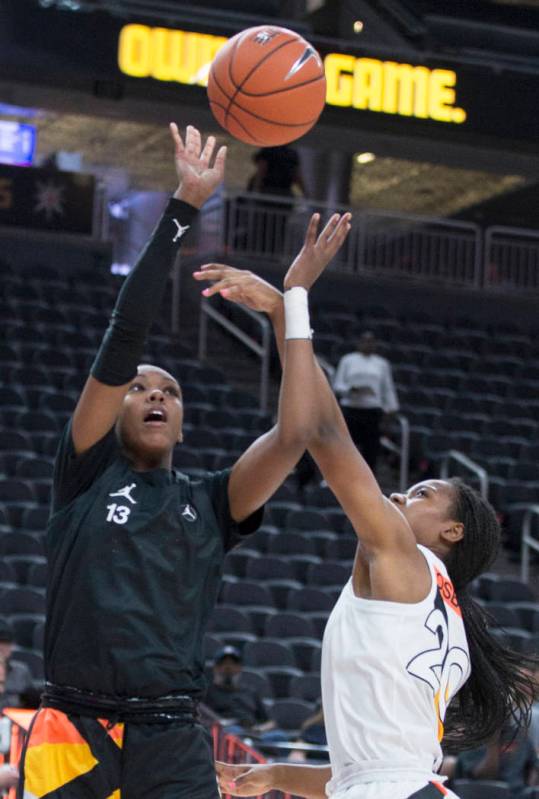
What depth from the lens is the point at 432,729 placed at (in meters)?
3.44

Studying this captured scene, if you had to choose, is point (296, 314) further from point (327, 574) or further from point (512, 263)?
point (512, 263)

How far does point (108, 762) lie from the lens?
3.38 metres

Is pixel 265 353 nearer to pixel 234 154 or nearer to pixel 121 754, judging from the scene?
pixel 234 154

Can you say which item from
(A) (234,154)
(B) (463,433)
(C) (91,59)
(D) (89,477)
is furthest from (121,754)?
(A) (234,154)

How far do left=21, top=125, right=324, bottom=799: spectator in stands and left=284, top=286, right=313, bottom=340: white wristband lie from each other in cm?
3

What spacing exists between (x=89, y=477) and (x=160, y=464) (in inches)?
7.6

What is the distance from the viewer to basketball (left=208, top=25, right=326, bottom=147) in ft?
15.5

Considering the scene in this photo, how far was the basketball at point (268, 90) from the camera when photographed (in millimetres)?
4715

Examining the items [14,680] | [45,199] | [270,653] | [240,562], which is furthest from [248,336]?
[14,680]

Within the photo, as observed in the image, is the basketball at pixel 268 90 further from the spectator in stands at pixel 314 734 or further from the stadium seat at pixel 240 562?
the stadium seat at pixel 240 562

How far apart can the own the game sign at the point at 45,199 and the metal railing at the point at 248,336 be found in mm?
1881

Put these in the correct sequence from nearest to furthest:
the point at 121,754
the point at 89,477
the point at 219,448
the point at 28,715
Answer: the point at 121,754, the point at 89,477, the point at 28,715, the point at 219,448

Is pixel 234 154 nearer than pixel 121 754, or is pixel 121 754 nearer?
pixel 121 754

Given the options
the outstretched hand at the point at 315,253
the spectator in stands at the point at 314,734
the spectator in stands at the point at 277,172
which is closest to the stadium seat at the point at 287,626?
the spectator in stands at the point at 314,734
